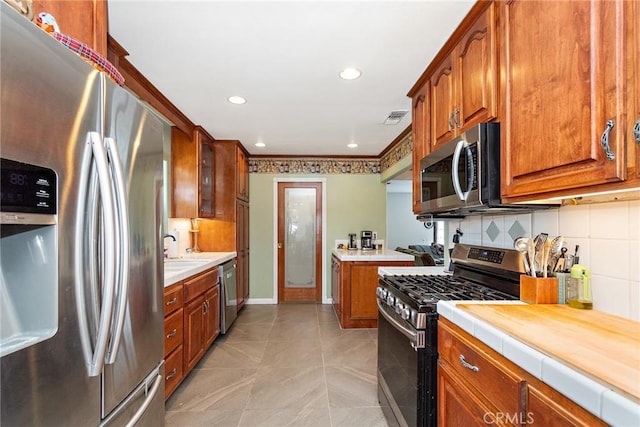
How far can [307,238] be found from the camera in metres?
5.19

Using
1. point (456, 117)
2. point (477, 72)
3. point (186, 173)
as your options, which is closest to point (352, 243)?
point (186, 173)

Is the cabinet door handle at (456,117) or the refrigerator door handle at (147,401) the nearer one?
the refrigerator door handle at (147,401)

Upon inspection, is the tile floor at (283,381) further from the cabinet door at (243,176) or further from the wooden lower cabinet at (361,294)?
the cabinet door at (243,176)

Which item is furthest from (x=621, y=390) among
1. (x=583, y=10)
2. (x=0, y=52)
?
(x=0, y=52)

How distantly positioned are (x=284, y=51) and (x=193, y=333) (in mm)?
2269

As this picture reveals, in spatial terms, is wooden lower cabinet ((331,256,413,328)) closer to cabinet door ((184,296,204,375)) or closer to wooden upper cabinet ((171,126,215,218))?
cabinet door ((184,296,204,375))

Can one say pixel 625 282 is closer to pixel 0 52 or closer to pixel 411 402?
pixel 411 402

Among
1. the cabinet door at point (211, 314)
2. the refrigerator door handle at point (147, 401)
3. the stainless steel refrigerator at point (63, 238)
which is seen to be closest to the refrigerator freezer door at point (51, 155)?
the stainless steel refrigerator at point (63, 238)

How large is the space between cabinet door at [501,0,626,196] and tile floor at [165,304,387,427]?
1.83m

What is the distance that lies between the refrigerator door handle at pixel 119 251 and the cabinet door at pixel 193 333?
158 cm

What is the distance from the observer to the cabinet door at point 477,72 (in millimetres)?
1450

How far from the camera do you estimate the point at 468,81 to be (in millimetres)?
1654

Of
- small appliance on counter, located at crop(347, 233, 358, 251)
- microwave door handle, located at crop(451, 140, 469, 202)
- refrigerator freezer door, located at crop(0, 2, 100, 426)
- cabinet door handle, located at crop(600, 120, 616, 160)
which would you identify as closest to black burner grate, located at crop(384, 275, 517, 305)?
microwave door handle, located at crop(451, 140, 469, 202)

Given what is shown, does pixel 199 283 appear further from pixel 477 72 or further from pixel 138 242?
pixel 477 72
